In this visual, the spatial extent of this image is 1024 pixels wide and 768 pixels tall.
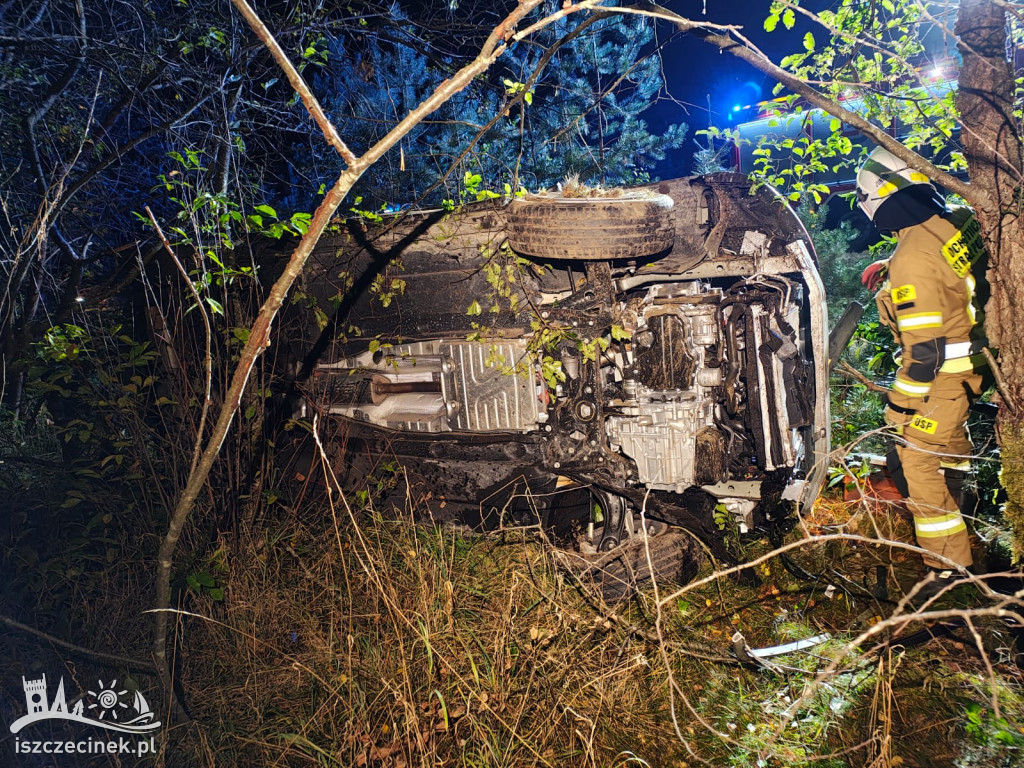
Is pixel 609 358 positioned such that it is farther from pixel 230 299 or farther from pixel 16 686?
pixel 16 686

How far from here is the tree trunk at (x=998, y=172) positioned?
2438 mm

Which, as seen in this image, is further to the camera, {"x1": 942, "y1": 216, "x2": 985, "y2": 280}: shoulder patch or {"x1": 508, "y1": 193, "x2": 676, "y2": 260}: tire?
{"x1": 508, "y1": 193, "x2": 676, "y2": 260}: tire

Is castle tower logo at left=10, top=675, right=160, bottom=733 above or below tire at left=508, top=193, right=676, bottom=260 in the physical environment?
below

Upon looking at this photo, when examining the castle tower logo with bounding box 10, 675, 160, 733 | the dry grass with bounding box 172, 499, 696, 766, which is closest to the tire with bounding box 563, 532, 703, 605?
the dry grass with bounding box 172, 499, 696, 766

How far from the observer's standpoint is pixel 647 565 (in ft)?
11.5

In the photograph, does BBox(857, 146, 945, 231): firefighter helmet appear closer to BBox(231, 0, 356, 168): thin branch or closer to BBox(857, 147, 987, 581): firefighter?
BBox(857, 147, 987, 581): firefighter

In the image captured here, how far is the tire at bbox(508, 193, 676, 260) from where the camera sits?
3207mm

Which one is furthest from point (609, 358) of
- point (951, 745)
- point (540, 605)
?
point (951, 745)

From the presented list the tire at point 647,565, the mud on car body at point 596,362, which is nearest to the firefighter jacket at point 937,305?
the mud on car body at point 596,362

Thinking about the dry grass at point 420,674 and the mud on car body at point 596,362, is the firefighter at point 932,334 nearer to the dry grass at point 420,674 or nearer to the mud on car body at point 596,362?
the mud on car body at point 596,362

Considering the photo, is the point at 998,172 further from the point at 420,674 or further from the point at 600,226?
the point at 420,674

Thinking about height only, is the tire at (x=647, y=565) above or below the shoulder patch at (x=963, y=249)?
below

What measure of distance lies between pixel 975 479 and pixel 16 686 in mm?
5814

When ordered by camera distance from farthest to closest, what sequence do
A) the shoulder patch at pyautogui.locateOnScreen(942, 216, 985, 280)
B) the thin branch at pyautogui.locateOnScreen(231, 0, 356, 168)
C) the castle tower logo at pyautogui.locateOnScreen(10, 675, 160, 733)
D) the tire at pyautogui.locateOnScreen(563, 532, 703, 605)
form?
the tire at pyautogui.locateOnScreen(563, 532, 703, 605), the shoulder patch at pyautogui.locateOnScreen(942, 216, 985, 280), the castle tower logo at pyautogui.locateOnScreen(10, 675, 160, 733), the thin branch at pyautogui.locateOnScreen(231, 0, 356, 168)
